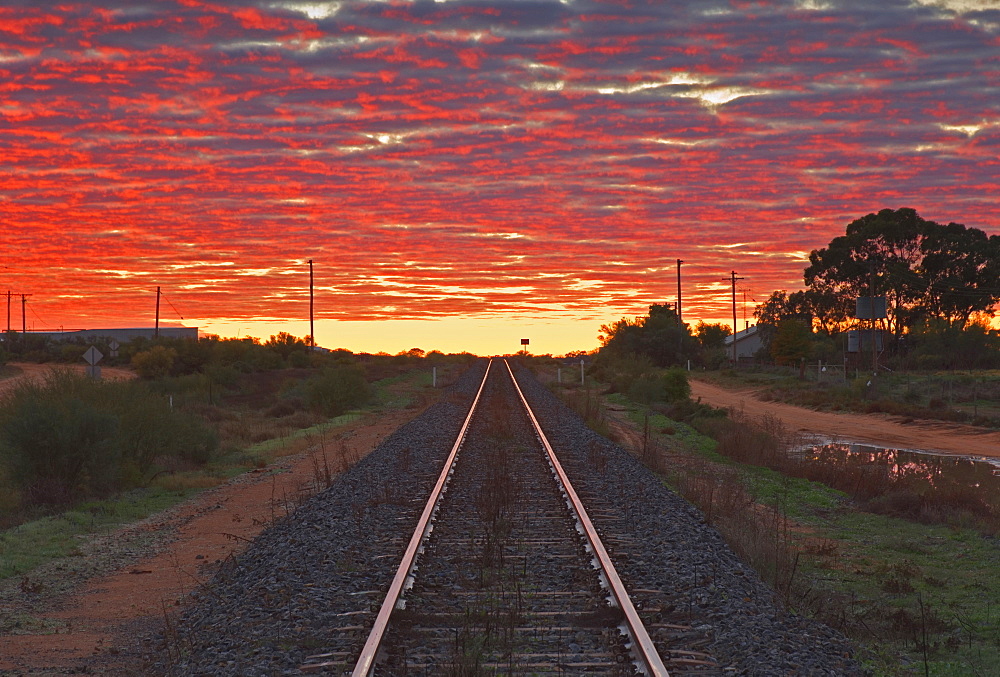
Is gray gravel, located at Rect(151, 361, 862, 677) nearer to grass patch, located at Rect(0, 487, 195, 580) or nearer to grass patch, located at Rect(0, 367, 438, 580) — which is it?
grass patch, located at Rect(0, 487, 195, 580)

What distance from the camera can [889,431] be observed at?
36188mm

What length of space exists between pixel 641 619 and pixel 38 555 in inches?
343

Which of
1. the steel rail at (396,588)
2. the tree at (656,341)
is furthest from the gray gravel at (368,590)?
the tree at (656,341)

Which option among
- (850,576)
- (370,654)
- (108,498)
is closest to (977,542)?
(850,576)

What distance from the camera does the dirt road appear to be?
101ft

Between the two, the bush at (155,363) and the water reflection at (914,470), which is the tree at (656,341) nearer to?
the bush at (155,363)

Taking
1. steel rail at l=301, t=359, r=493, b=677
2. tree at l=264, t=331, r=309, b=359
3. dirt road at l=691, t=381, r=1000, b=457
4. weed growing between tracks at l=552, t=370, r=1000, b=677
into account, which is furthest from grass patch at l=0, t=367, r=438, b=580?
tree at l=264, t=331, r=309, b=359

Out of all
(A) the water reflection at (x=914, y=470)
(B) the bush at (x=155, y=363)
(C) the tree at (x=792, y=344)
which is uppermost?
(C) the tree at (x=792, y=344)

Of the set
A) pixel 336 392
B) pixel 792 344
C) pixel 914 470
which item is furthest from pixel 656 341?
pixel 914 470

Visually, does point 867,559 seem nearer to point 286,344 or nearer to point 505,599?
point 505,599

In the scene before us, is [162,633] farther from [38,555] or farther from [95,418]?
[95,418]

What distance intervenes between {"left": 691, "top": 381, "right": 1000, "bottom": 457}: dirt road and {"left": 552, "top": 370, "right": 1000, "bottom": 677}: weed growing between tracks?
10765 millimetres

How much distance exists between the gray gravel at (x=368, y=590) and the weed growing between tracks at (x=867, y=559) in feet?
1.86

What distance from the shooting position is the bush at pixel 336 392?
42562mm
